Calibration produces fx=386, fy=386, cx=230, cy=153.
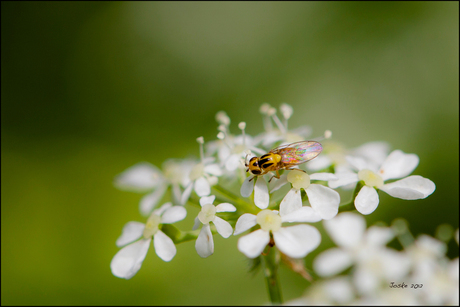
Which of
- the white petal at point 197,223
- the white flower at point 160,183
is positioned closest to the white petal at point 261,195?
the white petal at point 197,223

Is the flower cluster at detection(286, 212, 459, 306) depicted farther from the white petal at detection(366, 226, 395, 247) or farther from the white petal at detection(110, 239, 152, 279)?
the white petal at detection(110, 239, 152, 279)

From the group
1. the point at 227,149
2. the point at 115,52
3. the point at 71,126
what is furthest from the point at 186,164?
the point at 115,52

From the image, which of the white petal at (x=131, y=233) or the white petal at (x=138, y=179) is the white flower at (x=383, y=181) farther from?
the white petal at (x=138, y=179)

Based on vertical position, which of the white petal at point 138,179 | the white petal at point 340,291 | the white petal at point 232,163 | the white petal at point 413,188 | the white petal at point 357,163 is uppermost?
the white petal at point 138,179

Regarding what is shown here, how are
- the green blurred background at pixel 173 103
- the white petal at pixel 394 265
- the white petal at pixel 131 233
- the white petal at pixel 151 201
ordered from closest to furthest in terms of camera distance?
the white petal at pixel 131 233 → the white petal at pixel 394 265 → the white petal at pixel 151 201 → the green blurred background at pixel 173 103

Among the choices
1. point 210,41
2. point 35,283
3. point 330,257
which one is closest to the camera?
point 330,257

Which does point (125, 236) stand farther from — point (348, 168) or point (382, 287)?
point (382, 287)
